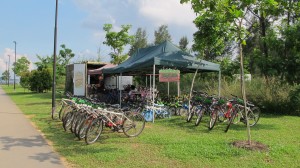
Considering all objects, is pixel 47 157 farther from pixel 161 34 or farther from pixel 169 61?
pixel 161 34

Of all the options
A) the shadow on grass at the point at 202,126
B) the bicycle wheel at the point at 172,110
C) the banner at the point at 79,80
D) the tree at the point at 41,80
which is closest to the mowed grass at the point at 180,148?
the shadow on grass at the point at 202,126

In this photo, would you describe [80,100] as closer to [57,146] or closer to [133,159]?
[57,146]

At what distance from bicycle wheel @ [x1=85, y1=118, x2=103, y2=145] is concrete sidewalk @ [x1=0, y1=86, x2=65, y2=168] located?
2.87ft

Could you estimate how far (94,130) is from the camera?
8180mm

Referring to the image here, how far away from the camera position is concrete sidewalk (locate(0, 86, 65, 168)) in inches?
254

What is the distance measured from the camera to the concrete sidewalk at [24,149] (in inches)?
254

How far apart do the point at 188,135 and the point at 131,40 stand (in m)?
19.2

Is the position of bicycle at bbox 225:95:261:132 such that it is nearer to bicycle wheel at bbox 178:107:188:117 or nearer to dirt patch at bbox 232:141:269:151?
dirt patch at bbox 232:141:269:151

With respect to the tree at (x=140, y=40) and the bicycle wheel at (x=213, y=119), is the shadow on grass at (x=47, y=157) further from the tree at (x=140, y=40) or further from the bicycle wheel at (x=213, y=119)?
the tree at (x=140, y=40)

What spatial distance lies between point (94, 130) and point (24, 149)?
60.4 inches

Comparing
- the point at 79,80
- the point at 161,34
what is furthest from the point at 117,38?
the point at 161,34

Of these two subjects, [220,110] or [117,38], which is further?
[117,38]

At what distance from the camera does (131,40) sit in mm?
27500

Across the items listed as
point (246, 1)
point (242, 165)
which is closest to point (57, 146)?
point (242, 165)
